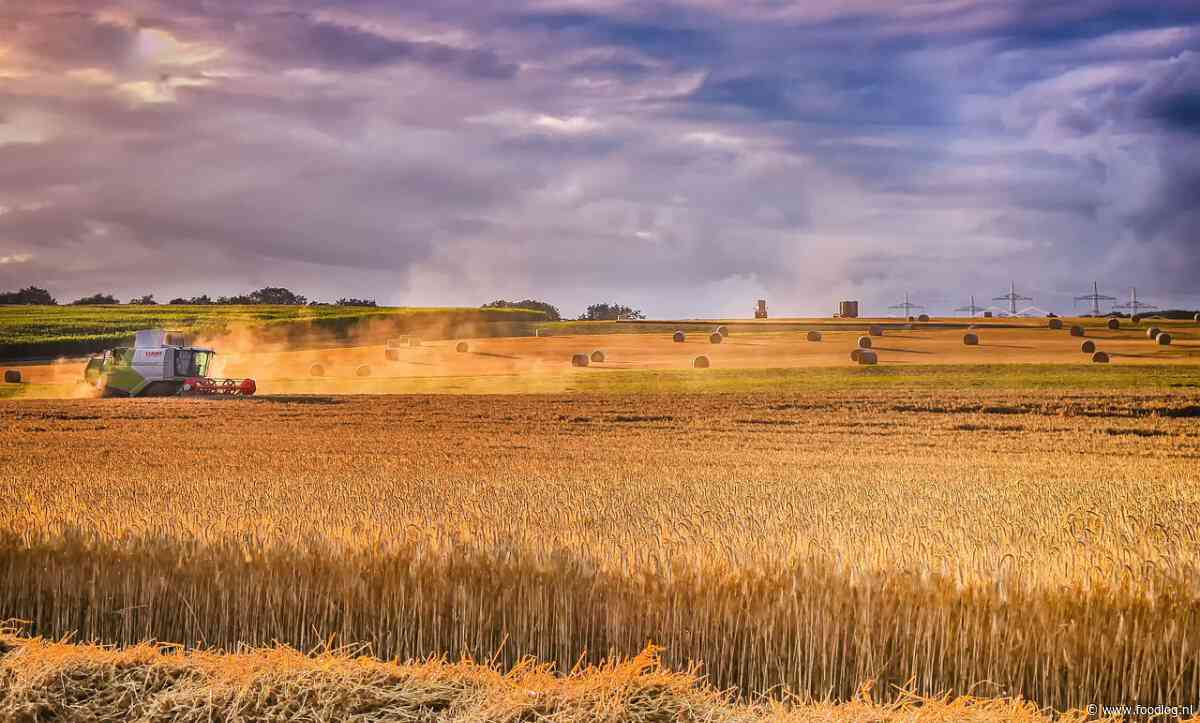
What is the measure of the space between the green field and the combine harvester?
1429 centimetres

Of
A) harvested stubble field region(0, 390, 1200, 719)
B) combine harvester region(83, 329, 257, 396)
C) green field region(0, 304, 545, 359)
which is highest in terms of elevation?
green field region(0, 304, 545, 359)

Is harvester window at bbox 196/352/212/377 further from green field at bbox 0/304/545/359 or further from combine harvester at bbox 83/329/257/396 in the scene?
green field at bbox 0/304/545/359

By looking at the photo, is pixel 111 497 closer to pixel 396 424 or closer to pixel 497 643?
pixel 497 643

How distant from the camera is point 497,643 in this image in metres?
7.69

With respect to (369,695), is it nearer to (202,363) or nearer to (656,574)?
(656,574)

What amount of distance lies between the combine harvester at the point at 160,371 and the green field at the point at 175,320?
46.9ft

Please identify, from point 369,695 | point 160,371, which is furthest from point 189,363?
point 369,695

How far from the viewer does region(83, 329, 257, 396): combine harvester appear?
35625 mm

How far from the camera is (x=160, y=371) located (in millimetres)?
35656

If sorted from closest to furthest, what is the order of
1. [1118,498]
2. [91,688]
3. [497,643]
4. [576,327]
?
1. [91,688]
2. [497,643]
3. [1118,498]
4. [576,327]

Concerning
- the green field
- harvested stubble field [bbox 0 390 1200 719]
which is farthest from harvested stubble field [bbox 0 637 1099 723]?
the green field

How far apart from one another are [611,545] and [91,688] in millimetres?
3794

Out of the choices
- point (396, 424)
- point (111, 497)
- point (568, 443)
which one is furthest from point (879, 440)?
point (111, 497)

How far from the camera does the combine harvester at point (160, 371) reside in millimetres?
35625
